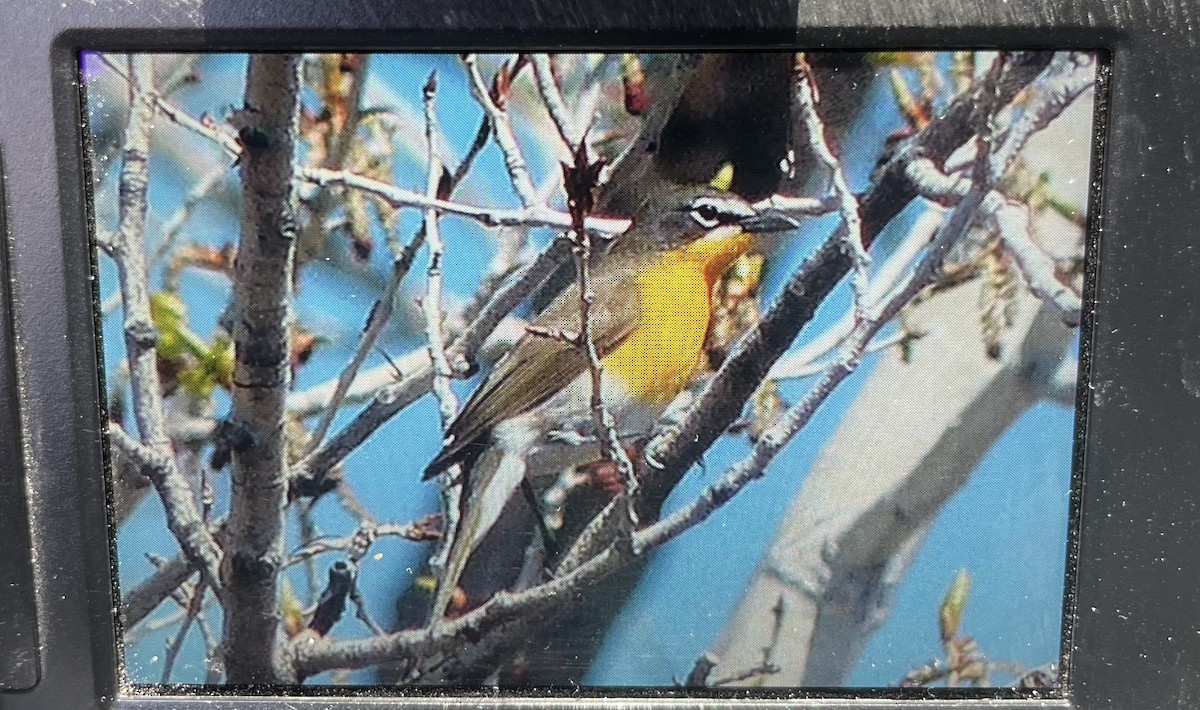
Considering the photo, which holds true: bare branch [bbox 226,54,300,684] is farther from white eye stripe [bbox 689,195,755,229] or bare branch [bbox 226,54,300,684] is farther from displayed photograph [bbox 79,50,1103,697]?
white eye stripe [bbox 689,195,755,229]

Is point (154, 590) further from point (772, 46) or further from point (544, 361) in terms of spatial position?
point (772, 46)

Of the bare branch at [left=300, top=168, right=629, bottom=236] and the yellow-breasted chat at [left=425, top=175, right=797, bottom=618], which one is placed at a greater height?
the bare branch at [left=300, top=168, right=629, bottom=236]

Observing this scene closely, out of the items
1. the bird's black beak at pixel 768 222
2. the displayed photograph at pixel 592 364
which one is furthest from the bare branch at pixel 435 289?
the bird's black beak at pixel 768 222

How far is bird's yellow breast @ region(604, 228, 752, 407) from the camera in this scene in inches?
27.1

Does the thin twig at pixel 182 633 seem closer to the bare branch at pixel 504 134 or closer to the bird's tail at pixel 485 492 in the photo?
the bird's tail at pixel 485 492

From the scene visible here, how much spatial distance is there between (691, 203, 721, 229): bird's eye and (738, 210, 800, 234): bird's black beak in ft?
0.06

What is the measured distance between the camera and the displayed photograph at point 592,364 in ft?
2.20

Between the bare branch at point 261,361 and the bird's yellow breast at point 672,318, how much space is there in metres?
0.26

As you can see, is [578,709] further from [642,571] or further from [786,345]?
[786,345]

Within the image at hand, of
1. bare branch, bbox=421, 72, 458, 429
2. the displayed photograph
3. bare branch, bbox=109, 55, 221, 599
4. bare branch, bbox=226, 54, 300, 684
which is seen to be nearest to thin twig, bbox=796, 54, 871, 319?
the displayed photograph

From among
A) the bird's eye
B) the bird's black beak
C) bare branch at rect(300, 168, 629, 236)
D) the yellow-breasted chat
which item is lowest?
the yellow-breasted chat

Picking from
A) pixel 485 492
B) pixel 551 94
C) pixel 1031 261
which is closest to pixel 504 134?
pixel 551 94

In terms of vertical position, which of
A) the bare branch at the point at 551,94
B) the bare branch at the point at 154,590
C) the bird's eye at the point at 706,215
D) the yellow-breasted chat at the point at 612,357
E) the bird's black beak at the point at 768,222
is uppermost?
the bare branch at the point at 551,94

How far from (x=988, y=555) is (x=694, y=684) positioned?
257mm
